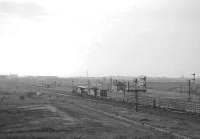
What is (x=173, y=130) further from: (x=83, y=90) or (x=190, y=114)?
(x=83, y=90)

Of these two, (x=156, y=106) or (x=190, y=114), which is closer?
(x=190, y=114)

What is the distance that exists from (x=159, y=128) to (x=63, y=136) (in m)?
8.52

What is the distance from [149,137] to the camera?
61.6ft

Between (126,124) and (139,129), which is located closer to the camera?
(139,129)

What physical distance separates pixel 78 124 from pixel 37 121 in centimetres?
439

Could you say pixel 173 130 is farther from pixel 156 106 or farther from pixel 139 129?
pixel 156 106

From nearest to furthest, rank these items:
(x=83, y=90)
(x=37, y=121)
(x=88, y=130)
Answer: (x=88, y=130) < (x=37, y=121) < (x=83, y=90)

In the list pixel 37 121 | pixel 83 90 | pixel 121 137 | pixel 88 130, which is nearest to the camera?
pixel 121 137

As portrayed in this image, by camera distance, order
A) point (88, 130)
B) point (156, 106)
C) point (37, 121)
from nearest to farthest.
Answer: point (88, 130)
point (37, 121)
point (156, 106)

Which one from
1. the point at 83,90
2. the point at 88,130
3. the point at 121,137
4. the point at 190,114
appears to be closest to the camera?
the point at 121,137

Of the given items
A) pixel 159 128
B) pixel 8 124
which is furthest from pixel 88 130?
pixel 8 124

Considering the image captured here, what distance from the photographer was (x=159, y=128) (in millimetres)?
22219

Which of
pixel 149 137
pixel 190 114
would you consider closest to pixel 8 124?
pixel 149 137

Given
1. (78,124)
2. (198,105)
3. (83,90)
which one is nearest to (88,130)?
(78,124)
